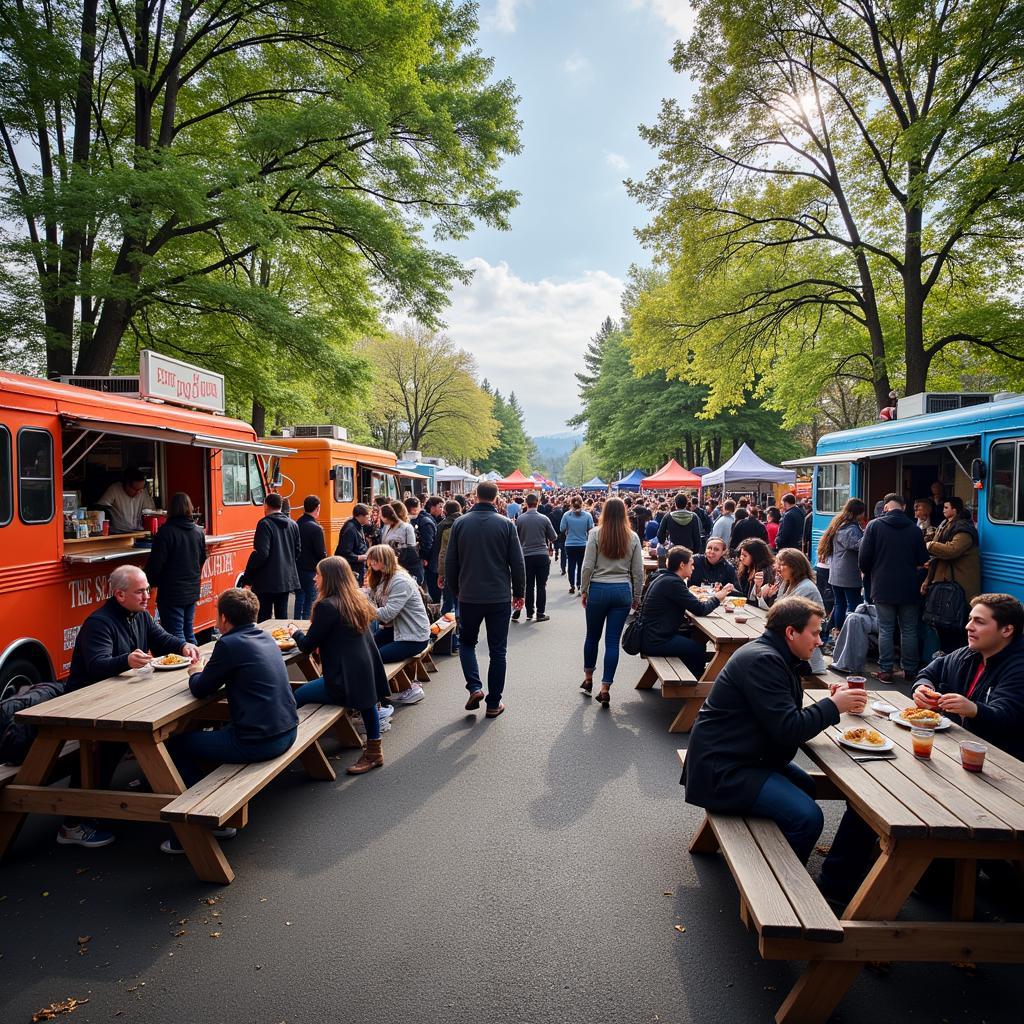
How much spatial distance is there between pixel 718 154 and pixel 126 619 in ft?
57.2

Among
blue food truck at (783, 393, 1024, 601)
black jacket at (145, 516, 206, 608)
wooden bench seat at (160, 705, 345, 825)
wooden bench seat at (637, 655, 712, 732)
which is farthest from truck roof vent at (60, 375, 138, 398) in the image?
blue food truck at (783, 393, 1024, 601)

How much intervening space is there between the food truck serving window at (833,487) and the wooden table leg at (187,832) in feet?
35.6

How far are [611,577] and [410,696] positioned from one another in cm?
245

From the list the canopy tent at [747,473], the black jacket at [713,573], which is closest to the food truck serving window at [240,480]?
the black jacket at [713,573]

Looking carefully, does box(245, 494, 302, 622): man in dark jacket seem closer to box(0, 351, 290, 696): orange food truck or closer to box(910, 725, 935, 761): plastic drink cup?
box(0, 351, 290, 696): orange food truck

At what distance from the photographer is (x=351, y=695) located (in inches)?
192

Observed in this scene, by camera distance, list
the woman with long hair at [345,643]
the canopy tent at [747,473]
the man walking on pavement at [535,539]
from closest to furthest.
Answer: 1. the woman with long hair at [345,643]
2. the man walking on pavement at [535,539]
3. the canopy tent at [747,473]

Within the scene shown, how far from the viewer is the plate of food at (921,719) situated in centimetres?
344

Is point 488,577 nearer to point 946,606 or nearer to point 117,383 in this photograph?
point 117,383

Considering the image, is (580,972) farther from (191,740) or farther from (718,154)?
(718,154)

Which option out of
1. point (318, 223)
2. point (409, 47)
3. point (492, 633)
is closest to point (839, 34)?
point (409, 47)

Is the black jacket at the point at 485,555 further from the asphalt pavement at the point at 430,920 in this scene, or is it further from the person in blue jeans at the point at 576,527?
the person in blue jeans at the point at 576,527

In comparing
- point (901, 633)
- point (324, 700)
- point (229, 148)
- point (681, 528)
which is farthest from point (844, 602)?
point (229, 148)

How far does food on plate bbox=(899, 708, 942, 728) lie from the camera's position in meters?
3.44
